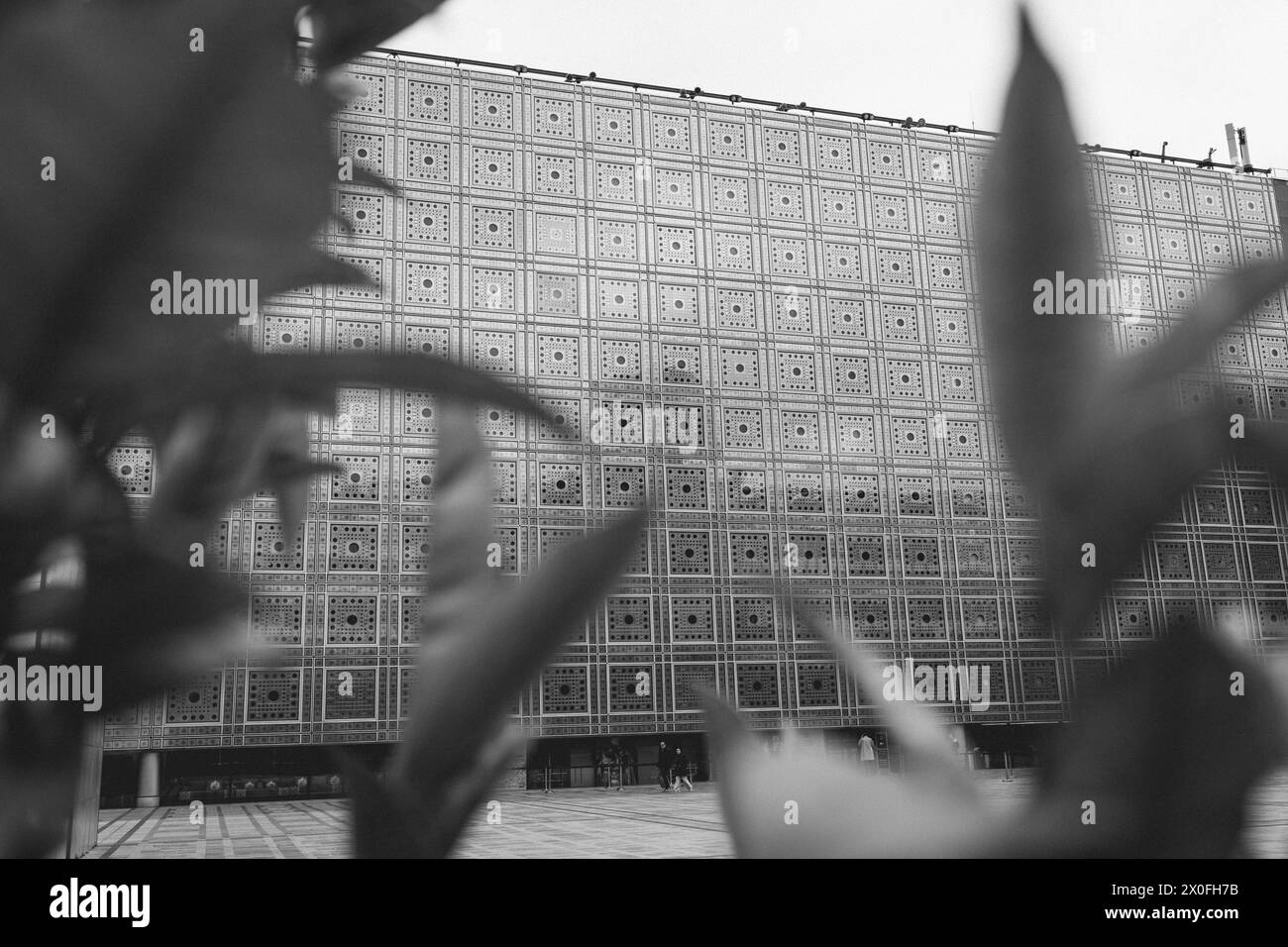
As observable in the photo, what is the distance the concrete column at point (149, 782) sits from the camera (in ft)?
21.1

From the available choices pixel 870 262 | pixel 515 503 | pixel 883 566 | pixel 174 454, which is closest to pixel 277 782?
pixel 515 503

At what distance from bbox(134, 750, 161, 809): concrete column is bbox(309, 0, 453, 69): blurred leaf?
721 cm

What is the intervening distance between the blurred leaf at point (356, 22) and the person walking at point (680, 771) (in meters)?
7.08

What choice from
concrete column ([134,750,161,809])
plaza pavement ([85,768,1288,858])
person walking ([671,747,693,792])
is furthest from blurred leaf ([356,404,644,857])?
concrete column ([134,750,161,809])

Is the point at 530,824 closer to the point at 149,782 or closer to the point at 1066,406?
the point at 1066,406

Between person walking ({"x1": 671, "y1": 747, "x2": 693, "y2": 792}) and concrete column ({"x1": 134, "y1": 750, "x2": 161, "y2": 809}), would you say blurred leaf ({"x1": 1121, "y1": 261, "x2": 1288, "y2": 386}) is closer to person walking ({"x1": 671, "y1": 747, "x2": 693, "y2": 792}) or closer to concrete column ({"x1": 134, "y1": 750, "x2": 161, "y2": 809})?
person walking ({"x1": 671, "y1": 747, "x2": 693, "y2": 792})

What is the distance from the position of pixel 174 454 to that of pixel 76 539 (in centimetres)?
3

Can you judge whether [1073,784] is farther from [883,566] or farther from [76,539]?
[883,566]

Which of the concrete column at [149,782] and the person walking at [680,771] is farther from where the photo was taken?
the person walking at [680,771]

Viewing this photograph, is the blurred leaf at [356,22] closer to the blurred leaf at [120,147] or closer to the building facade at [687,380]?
the blurred leaf at [120,147]

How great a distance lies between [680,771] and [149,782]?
3637mm

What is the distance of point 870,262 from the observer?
7.04m

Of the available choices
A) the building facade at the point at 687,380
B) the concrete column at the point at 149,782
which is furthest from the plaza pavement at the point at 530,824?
the building facade at the point at 687,380

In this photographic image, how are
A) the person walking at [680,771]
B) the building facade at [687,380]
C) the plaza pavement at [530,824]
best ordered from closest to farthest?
the plaza pavement at [530,824] → the building facade at [687,380] → the person walking at [680,771]
